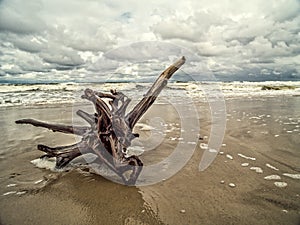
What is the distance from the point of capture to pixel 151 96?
4.02m

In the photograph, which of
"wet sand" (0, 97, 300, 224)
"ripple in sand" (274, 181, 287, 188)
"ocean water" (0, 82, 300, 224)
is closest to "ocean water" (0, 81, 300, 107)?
"ocean water" (0, 82, 300, 224)

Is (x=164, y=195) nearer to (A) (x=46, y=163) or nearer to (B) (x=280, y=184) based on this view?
(B) (x=280, y=184)

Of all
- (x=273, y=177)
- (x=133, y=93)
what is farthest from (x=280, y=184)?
(x=133, y=93)

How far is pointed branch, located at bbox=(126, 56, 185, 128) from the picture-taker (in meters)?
3.96

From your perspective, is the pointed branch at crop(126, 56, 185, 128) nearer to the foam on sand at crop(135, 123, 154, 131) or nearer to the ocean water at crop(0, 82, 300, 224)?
the ocean water at crop(0, 82, 300, 224)

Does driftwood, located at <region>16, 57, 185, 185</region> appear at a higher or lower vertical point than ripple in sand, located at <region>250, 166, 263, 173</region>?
higher

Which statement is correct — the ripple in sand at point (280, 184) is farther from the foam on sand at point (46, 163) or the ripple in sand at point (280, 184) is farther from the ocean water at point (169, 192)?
the foam on sand at point (46, 163)

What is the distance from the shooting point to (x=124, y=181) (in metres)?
3.27

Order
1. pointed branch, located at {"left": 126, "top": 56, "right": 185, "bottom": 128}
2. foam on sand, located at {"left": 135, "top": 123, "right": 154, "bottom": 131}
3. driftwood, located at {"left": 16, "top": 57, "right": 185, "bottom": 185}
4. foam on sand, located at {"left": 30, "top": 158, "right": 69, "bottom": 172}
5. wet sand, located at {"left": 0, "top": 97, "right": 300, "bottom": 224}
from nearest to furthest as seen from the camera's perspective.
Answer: wet sand, located at {"left": 0, "top": 97, "right": 300, "bottom": 224} → driftwood, located at {"left": 16, "top": 57, "right": 185, "bottom": 185} → foam on sand, located at {"left": 30, "top": 158, "right": 69, "bottom": 172} → pointed branch, located at {"left": 126, "top": 56, "right": 185, "bottom": 128} → foam on sand, located at {"left": 135, "top": 123, "right": 154, "bottom": 131}

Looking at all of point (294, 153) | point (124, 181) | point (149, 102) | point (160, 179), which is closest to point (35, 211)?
point (124, 181)

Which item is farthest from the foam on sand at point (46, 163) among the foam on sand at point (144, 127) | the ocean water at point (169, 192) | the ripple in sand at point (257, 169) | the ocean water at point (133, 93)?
the ocean water at point (133, 93)

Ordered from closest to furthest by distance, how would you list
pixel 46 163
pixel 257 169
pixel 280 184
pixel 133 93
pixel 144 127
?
1. pixel 280 184
2. pixel 257 169
3. pixel 46 163
4. pixel 144 127
5. pixel 133 93

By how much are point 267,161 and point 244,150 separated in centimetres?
69

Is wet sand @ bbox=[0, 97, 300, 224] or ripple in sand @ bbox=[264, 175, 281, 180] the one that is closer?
wet sand @ bbox=[0, 97, 300, 224]
